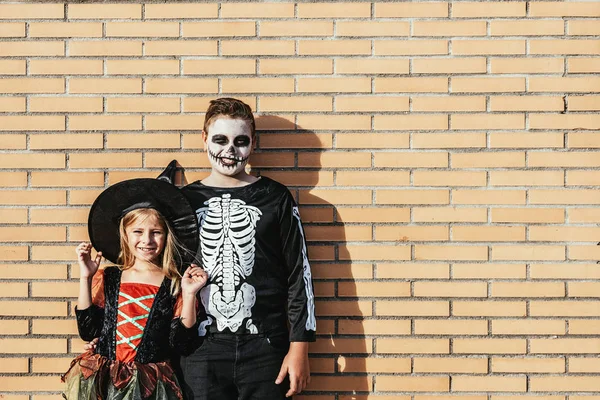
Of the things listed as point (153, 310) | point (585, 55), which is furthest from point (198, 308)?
point (585, 55)

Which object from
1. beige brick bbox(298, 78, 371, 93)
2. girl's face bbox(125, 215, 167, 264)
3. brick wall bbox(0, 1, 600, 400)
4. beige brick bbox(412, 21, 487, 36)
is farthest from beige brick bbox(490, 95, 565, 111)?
girl's face bbox(125, 215, 167, 264)

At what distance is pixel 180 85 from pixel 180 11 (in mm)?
394

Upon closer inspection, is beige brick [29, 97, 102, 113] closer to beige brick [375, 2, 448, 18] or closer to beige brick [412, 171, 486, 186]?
beige brick [375, 2, 448, 18]

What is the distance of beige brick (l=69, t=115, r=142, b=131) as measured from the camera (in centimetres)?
380

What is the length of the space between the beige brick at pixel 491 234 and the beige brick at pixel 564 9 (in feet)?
3.73

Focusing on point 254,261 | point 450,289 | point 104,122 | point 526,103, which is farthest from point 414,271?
point 104,122

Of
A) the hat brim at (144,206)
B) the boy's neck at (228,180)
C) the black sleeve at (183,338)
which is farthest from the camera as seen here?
the boy's neck at (228,180)

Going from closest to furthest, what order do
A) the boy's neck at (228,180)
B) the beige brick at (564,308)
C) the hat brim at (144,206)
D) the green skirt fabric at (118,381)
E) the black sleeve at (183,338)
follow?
the green skirt fabric at (118,381) < the black sleeve at (183,338) < the hat brim at (144,206) < the boy's neck at (228,180) < the beige brick at (564,308)

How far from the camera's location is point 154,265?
3.58 meters

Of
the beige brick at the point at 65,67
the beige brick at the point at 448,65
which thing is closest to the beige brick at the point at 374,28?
the beige brick at the point at 448,65

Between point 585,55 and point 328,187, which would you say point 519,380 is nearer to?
point 328,187

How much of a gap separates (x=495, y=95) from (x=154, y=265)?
6.48 ft

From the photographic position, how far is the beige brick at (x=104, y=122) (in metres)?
3.80

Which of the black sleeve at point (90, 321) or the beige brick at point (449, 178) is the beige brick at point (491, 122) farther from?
the black sleeve at point (90, 321)
